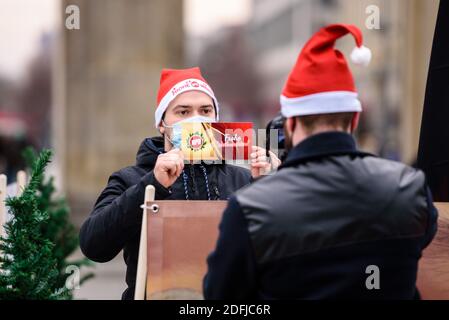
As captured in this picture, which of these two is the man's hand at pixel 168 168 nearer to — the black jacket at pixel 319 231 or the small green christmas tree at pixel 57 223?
the black jacket at pixel 319 231

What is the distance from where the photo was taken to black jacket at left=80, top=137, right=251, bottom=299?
A: 334 centimetres

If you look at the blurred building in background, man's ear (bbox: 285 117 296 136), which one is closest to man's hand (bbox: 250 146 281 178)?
man's ear (bbox: 285 117 296 136)

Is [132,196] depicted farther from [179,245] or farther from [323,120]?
[323,120]

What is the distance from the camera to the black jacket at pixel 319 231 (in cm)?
266

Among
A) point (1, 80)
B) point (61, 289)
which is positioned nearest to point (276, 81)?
point (1, 80)

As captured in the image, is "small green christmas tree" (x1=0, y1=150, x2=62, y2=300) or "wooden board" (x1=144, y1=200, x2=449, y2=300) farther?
"small green christmas tree" (x1=0, y1=150, x2=62, y2=300)

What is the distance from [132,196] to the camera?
333 centimetres

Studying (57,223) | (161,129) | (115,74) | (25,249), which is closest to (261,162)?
(161,129)

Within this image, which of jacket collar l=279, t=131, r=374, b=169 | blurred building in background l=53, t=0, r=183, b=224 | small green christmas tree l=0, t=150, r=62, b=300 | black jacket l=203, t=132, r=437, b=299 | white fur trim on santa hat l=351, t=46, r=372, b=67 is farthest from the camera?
blurred building in background l=53, t=0, r=183, b=224

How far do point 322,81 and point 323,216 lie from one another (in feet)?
1.44

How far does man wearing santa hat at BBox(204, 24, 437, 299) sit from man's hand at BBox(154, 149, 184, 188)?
0.56m

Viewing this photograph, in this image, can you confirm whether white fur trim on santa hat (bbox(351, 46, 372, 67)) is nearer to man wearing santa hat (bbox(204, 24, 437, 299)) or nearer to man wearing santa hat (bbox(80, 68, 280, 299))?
man wearing santa hat (bbox(204, 24, 437, 299))

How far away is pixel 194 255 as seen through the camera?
10.3 feet
